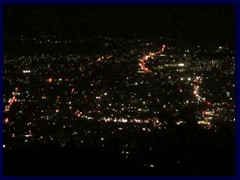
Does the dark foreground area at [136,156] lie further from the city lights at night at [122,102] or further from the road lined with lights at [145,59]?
the road lined with lights at [145,59]

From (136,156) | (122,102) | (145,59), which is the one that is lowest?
(136,156)

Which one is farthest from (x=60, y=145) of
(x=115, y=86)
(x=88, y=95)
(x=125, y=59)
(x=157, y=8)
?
(x=157, y=8)

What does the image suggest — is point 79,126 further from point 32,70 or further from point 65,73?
point 32,70

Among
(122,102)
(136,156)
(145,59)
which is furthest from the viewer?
(145,59)

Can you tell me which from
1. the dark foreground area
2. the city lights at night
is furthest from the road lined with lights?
the dark foreground area

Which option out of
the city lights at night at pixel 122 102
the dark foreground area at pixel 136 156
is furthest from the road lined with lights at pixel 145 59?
the dark foreground area at pixel 136 156

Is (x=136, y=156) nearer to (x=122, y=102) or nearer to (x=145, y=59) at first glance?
(x=122, y=102)

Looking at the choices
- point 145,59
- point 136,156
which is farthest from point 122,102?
point 145,59

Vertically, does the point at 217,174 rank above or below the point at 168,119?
below

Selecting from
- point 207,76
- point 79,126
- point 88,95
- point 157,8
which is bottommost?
point 79,126

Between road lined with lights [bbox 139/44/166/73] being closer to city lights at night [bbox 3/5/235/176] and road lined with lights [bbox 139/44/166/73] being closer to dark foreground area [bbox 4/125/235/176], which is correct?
city lights at night [bbox 3/5/235/176]

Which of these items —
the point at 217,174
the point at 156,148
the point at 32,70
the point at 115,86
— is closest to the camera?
the point at 217,174
